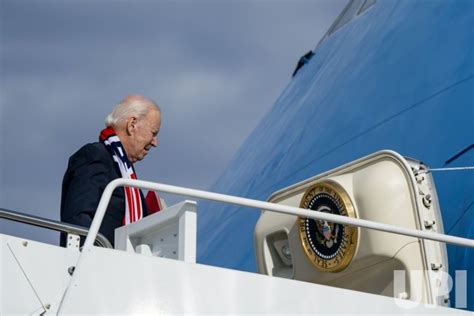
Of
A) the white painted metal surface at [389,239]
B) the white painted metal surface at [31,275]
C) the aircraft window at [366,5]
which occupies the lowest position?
the white painted metal surface at [31,275]

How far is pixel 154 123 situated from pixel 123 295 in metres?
2.46

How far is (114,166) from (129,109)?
606 mm

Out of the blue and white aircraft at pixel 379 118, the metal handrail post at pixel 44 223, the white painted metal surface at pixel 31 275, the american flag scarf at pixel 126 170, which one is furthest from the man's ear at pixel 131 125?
the white painted metal surface at pixel 31 275

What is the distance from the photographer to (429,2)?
885cm

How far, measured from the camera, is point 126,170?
665 cm

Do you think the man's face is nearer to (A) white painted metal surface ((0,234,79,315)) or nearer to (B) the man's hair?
(B) the man's hair

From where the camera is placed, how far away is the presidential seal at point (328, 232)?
6.00m

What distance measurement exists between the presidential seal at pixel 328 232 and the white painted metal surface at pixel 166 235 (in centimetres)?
111

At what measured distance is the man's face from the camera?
7.00m

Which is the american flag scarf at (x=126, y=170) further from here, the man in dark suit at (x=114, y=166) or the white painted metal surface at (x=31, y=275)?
the white painted metal surface at (x=31, y=275)

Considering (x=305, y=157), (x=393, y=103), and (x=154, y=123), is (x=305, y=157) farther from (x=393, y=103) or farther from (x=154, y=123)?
(x=154, y=123)

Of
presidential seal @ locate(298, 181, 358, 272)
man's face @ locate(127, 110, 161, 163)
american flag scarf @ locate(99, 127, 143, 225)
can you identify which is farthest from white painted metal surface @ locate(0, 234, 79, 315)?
man's face @ locate(127, 110, 161, 163)

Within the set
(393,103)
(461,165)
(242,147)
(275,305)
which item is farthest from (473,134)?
(242,147)

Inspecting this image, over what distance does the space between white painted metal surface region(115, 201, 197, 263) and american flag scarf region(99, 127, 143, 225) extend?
81 centimetres
